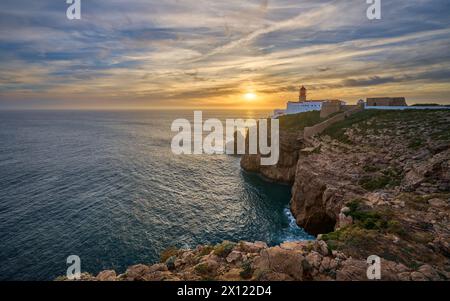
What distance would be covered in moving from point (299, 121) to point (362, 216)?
52144mm

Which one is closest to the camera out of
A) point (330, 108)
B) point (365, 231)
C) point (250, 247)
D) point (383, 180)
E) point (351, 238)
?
point (250, 247)

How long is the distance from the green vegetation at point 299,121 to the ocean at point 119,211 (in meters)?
17.6

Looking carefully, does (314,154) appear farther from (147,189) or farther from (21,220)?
(21,220)

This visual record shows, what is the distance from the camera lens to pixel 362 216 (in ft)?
58.8

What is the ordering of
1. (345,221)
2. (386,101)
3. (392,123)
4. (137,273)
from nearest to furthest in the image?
1. (137,273)
2. (345,221)
3. (392,123)
4. (386,101)

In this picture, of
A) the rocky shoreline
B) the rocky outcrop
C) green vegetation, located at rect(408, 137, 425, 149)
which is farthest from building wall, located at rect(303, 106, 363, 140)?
the rocky outcrop

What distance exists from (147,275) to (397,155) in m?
32.4

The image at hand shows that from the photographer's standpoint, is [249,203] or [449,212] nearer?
[449,212]

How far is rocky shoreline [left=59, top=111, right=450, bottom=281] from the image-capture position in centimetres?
1141

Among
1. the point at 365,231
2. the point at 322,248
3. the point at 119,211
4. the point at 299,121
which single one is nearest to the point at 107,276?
the point at 322,248

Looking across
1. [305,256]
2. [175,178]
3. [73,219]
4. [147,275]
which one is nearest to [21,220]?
[73,219]

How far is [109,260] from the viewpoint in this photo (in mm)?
26000

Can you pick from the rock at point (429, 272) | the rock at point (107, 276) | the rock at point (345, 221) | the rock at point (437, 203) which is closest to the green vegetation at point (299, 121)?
the rock at point (437, 203)

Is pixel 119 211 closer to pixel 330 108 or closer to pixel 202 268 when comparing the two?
pixel 202 268
